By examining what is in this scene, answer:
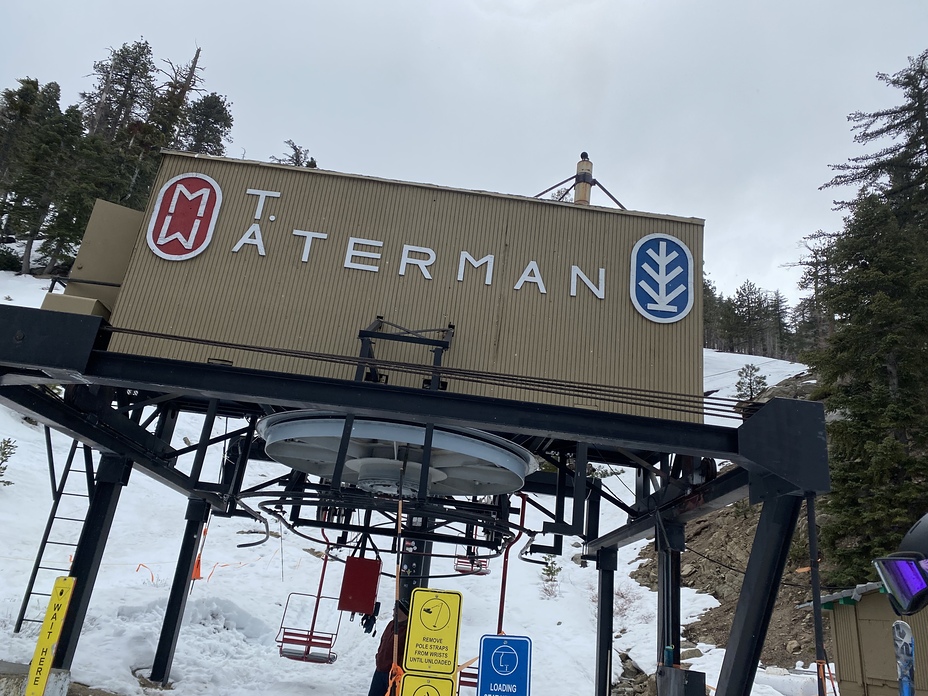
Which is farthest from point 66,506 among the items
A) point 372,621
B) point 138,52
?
point 138,52

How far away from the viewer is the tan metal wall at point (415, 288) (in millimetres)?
9984

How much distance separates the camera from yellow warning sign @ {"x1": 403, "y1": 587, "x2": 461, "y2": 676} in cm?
671

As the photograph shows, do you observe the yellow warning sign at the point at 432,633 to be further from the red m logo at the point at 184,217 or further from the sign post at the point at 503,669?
the red m logo at the point at 184,217

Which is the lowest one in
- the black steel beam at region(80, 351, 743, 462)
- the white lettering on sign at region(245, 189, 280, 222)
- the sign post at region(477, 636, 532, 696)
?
the sign post at region(477, 636, 532, 696)

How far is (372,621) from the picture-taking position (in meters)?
13.9

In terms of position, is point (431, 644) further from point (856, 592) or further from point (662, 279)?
point (856, 592)

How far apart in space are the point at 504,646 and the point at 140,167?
154 ft

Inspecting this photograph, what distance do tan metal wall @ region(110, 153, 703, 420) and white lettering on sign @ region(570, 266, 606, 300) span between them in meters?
0.07

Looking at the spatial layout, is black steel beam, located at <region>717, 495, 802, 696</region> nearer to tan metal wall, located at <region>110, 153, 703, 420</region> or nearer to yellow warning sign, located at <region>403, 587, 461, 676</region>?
tan metal wall, located at <region>110, 153, 703, 420</region>

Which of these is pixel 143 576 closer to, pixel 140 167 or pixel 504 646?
pixel 504 646

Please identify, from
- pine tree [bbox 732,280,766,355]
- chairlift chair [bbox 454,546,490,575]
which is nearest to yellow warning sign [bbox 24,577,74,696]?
chairlift chair [bbox 454,546,490,575]

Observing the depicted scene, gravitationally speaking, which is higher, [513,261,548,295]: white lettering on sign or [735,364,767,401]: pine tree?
[735,364,767,401]: pine tree

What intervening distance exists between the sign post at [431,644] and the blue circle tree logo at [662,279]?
5.53 m

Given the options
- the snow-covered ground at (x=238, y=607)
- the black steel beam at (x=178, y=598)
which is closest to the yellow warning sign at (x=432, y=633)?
the snow-covered ground at (x=238, y=607)
